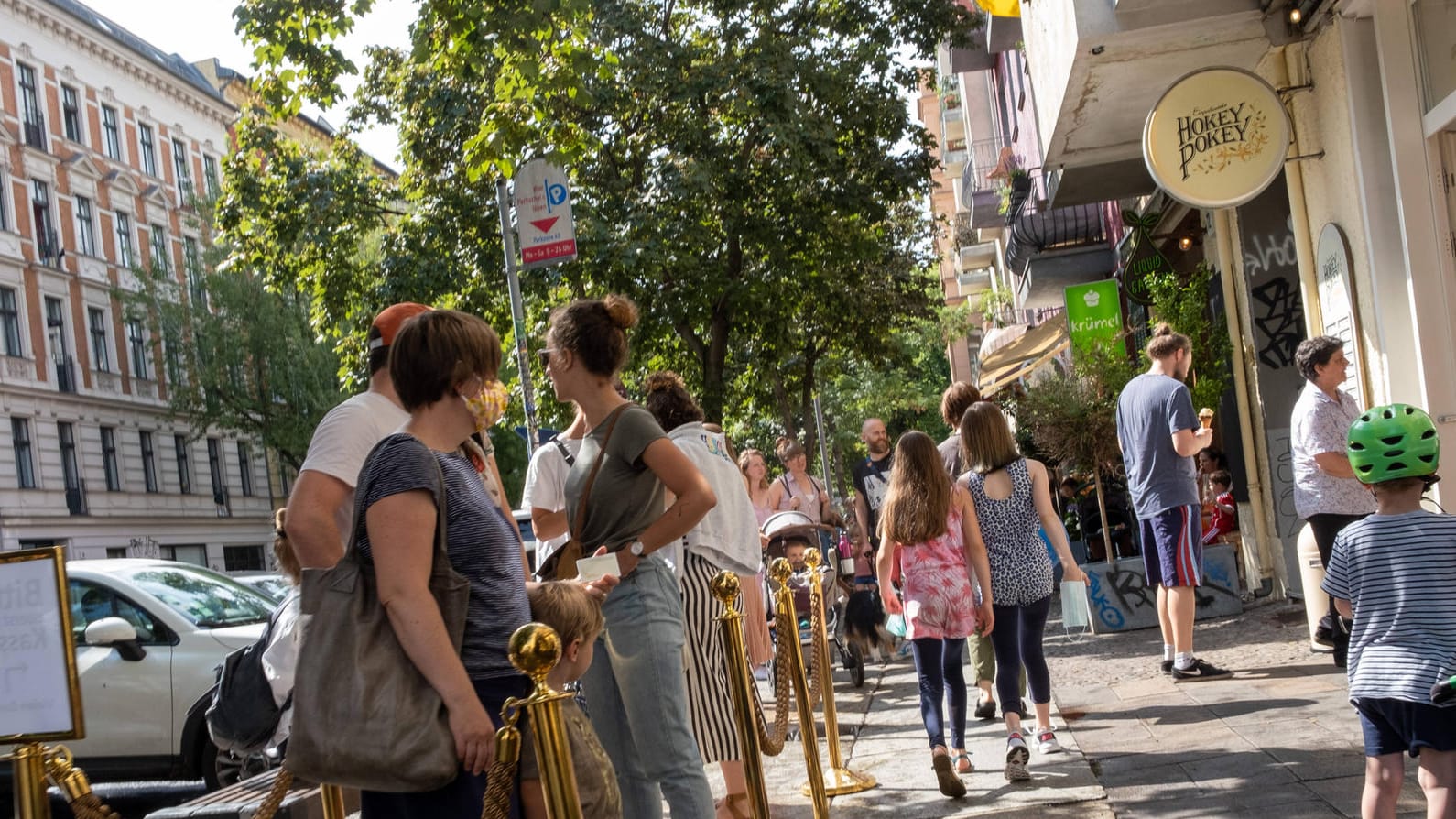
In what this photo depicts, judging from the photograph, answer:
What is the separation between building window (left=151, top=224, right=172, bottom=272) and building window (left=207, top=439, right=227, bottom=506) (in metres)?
6.75

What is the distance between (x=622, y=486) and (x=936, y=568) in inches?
103

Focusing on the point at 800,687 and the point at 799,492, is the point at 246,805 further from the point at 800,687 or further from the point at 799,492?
the point at 799,492

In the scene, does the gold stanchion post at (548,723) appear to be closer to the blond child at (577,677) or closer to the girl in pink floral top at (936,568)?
the blond child at (577,677)

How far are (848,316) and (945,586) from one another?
19.8 m

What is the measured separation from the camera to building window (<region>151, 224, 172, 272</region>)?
44225 mm

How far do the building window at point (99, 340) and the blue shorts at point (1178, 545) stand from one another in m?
41.2

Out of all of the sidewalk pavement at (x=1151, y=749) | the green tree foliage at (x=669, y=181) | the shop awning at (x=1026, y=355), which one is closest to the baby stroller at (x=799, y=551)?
the sidewalk pavement at (x=1151, y=749)

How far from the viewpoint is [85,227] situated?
44.7 m

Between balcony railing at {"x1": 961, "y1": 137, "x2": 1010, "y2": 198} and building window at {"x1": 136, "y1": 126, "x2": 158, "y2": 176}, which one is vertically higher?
building window at {"x1": 136, "y1": 126, "x2": 158, "y2": 176}

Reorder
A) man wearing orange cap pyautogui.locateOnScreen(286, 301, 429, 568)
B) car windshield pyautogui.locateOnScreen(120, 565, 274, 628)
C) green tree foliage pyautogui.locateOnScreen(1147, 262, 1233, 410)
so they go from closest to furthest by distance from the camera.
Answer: man wearing orange cap pyautogui.locateOnScreen(286, 301, 429, 568) → car windshield pyautogui.locateOnScreen(120, 565, 274, 628) → green tree foliage pyautogui.locateOnScreen(1147, 262, 1233, 410)

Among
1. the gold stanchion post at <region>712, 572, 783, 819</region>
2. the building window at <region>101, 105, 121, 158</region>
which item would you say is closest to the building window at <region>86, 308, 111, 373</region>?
the building window at <region>101, 105, 121, 158</region>

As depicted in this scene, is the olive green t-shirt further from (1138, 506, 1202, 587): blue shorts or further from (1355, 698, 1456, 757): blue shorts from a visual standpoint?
(1138, 506, 1202, 587): blue shorts

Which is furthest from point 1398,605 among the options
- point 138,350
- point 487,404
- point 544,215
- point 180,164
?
point 180,164

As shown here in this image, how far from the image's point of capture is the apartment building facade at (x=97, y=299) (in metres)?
40.6
